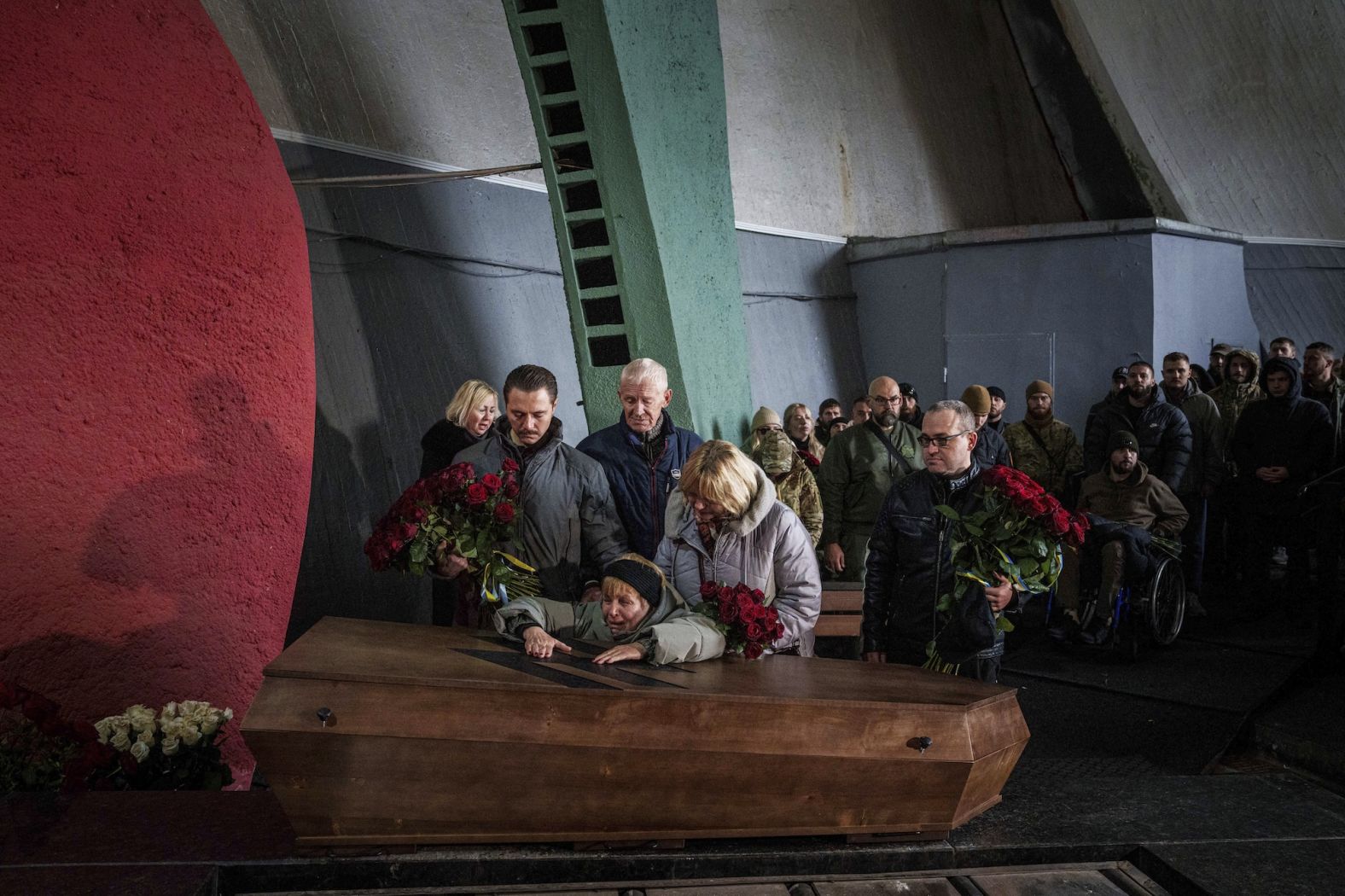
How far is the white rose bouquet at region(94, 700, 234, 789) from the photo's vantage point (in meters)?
3.34

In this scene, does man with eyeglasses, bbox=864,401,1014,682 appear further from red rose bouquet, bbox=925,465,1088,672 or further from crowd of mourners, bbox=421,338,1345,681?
red rose bouquet, bbox=925,465,1088,672

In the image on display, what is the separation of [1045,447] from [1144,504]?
1184 millimetres

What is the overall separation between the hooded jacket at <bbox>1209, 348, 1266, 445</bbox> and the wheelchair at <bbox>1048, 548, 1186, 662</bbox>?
1732 millimetres

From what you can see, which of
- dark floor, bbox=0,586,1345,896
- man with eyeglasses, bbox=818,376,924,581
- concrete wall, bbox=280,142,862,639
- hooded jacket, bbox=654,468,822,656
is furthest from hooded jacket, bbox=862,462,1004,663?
concrete wall, bbox=280,142,862,639

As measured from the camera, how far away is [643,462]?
→ 13.2ft

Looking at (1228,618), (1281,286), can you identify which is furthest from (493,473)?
(1281,286)

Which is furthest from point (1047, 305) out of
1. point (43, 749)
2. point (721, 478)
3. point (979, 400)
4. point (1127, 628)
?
point (43, 749)

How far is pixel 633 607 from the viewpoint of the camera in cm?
319

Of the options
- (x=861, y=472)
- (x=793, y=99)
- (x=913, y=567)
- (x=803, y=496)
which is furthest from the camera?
(x=793, y=99)

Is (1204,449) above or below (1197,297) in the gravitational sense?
below

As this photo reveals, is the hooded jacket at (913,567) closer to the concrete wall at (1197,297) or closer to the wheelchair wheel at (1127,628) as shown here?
the wheelchair wheel at (1127,628)

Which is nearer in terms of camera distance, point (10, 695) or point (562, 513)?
point (10, 695)

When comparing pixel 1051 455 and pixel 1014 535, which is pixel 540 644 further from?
pixel 1051 455

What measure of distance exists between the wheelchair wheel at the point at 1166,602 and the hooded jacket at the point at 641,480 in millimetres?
3538
